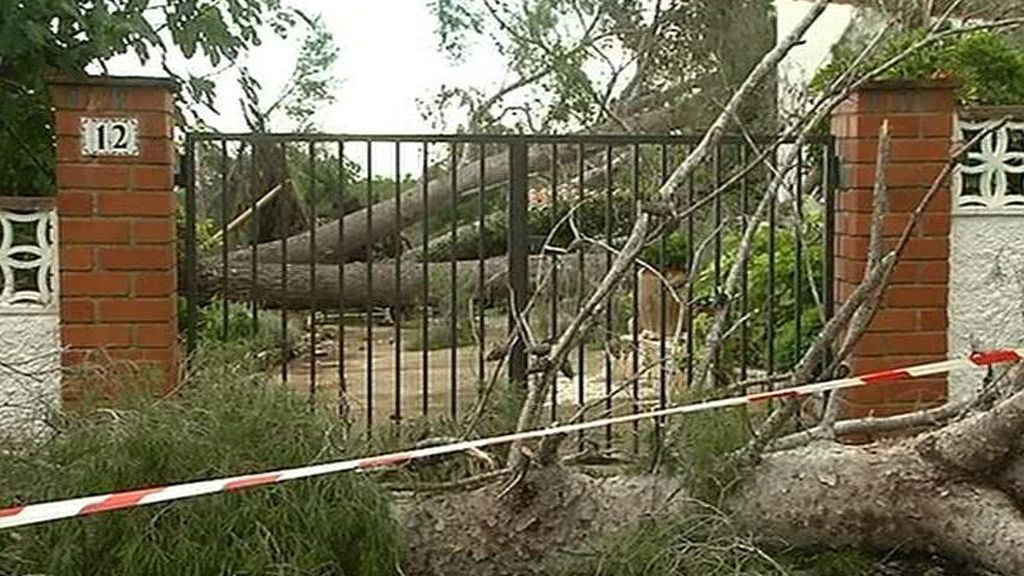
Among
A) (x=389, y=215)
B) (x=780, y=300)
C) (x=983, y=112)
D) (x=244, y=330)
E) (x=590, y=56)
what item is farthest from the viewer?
(x=590, y=56)

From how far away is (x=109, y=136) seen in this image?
4.43 meters

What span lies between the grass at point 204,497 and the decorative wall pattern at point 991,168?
2.73 m

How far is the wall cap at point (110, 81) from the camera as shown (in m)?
4.40

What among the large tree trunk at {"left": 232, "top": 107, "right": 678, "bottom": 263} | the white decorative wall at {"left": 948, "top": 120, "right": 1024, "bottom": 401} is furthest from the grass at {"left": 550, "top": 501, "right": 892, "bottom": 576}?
the large tree trunk at {"left": 232, "top": 107, "right": 678, "bottom": 263}

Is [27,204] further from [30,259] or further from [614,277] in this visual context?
[614,277]

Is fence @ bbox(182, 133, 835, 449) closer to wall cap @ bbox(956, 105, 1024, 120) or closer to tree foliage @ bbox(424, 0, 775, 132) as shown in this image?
wall cap @ bbox(956, 105, 1024, 120)

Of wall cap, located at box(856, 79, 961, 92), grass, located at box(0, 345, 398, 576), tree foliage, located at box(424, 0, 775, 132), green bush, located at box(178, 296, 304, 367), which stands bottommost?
grass, located at box(0, 345, 398, 576)

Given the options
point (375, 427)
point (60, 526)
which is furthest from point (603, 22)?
point (60, 526)

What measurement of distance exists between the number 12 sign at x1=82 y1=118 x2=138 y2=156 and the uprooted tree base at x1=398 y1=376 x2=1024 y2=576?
1745 millimetres

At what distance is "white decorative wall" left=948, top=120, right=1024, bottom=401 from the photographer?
488cm

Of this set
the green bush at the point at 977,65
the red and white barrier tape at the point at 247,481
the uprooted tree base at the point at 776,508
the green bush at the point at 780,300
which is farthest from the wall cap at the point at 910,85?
Answer: the uprooted tree base at the point at 776,508

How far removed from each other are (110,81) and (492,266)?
20.7 ft

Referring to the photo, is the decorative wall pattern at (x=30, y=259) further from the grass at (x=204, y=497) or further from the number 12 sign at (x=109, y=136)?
the grass at (x=204, y=497)

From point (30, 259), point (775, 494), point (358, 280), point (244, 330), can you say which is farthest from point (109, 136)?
point (358, 280)
